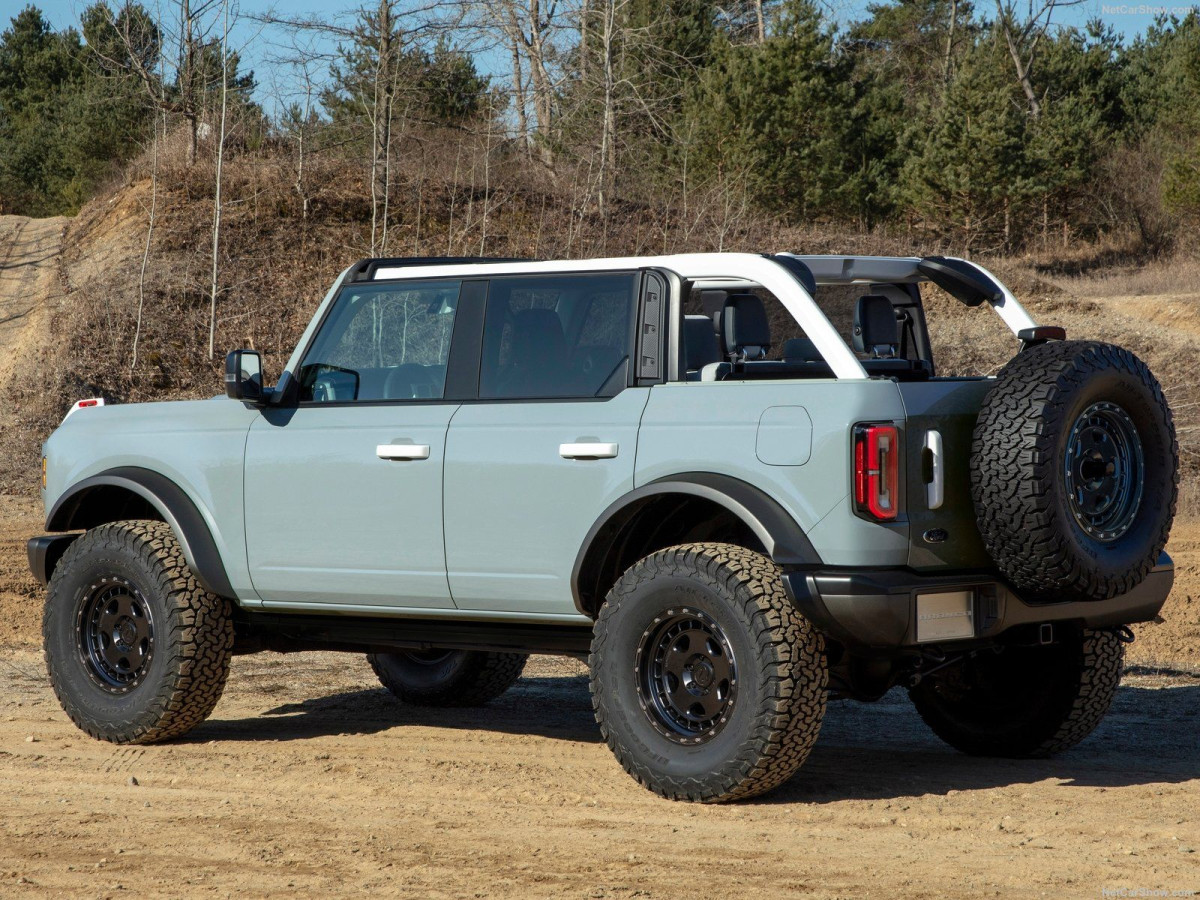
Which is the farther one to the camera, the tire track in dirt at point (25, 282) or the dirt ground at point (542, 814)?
the tire track in dirt at point (25, 282)

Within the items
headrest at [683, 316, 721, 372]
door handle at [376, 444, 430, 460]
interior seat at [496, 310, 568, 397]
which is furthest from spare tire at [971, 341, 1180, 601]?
door handle at [376, 444, 430, 460]

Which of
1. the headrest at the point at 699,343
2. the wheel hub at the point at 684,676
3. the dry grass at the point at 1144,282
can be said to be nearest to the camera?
the wheel hub at the point at 684,676

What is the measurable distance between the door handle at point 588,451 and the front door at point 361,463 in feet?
2.06

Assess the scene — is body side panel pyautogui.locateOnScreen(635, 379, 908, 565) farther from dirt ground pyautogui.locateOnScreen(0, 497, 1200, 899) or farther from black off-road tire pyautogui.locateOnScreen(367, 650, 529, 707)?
black off-road tire pyautogui.locateOnScreen(367, 650, 529, 707)

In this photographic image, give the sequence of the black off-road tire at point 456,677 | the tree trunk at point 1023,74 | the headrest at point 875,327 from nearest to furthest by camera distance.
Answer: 1. the headrest at point 875,327
2. the black off-road tire at point 456,677
3. the tree trunk at point 1023,74

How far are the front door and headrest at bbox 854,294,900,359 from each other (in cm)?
179

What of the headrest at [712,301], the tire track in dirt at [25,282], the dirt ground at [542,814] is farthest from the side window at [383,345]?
the tire track in dirt at [25,282]

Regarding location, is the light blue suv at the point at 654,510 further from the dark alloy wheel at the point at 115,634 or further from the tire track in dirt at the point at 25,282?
the tire track in dirt at the point at 25,282

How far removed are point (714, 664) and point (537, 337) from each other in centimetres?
160

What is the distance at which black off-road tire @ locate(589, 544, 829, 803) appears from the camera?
17.7ft

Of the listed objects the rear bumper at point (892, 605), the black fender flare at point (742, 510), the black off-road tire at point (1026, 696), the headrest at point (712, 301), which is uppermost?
the headrest at point (712, 301)

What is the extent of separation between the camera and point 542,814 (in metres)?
5.62

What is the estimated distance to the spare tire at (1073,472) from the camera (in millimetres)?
5289

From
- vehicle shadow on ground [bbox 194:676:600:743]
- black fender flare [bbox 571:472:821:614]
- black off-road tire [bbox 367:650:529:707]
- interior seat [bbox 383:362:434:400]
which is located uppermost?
interior seat [bbox 383:362:434:400]
